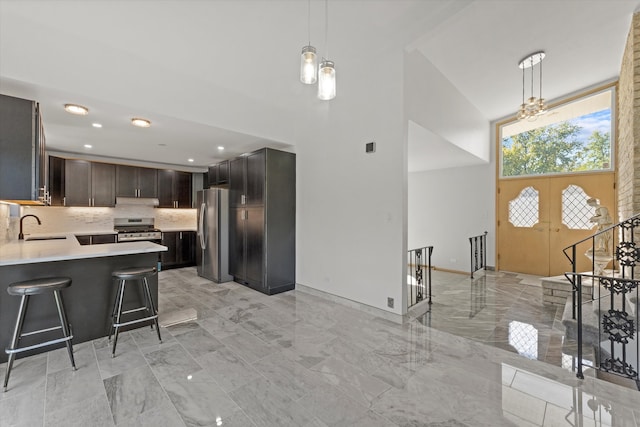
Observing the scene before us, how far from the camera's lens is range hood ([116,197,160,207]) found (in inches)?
230

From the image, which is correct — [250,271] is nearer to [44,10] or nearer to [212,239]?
[212,239]

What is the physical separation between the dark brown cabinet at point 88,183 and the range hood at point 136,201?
0.16 metres

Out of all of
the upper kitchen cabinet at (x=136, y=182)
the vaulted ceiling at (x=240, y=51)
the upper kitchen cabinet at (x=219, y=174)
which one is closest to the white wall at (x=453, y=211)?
the vaulted ceiling at (x=240, y=51)

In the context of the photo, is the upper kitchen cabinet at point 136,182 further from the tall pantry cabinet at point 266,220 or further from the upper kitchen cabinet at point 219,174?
the tall pantry cabinet at point 266,220

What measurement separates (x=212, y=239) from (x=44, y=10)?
370 centimetres

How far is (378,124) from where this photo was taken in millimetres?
3408

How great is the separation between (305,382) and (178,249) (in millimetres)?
5327

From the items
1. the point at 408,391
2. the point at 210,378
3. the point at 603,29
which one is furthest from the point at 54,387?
the point at 603,29

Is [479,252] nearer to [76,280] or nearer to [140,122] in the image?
[140,122]

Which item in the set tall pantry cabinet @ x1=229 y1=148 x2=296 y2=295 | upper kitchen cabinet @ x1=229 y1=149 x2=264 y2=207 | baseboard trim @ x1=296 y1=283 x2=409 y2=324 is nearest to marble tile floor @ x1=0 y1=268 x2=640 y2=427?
baseboard trim @ x1=296 y1=283 x2=409 y2=324

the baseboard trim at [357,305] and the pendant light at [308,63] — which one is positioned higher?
the pendant light at [308,63]

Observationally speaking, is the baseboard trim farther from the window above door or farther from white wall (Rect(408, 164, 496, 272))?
the window above door

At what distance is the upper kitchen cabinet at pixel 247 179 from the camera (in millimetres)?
4422

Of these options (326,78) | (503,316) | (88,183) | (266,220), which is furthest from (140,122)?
(503,316)
